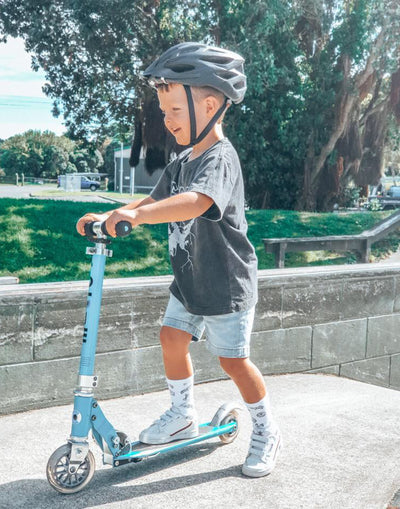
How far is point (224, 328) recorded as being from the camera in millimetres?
2836

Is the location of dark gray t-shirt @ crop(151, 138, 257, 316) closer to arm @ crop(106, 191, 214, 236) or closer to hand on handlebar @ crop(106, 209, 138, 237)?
arm @ crop(106, 191, 214, 236)

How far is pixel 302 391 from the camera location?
4.38 metres

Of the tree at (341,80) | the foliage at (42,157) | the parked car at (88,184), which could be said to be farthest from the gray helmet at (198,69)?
the foliage at (42,157)

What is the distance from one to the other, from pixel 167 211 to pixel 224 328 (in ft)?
2.02

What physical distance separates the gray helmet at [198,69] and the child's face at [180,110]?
0.19ft

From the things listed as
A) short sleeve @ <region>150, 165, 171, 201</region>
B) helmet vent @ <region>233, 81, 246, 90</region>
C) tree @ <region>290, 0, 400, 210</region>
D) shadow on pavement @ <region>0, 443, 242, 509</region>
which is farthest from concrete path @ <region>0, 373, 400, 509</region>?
tree @ <region>290, 0, 400, 210</region>

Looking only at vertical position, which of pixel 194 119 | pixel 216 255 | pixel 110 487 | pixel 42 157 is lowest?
pixel 110 487

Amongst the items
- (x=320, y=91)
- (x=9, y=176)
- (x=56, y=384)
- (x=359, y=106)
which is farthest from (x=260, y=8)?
(x=9, y=176)

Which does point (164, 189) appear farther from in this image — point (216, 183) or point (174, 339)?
point (174, 339)

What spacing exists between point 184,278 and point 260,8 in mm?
12273

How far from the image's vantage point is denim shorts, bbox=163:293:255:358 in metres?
2.83

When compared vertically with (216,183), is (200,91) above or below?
Result: above

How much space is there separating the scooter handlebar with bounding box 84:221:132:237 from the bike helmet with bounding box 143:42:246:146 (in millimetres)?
562

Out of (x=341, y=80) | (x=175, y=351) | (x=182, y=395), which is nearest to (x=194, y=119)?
A: (x=175, y=351)
